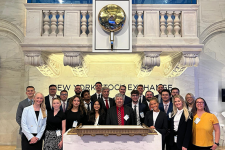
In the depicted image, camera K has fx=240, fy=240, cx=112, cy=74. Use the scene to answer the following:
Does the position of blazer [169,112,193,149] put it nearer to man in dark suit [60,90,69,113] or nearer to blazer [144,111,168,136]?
blazer [144,111,168,136]

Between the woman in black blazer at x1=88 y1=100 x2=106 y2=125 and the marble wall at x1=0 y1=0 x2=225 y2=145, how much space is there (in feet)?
9.63

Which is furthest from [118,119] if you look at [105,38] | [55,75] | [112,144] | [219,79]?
[219,79]

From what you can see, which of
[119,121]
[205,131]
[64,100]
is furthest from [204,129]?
[64,100]

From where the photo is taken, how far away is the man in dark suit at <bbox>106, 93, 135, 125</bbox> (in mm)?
4812

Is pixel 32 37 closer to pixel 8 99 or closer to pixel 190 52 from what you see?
pixel 8 99

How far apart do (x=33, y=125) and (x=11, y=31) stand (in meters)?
4.73

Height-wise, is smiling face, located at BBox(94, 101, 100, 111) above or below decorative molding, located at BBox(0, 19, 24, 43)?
below

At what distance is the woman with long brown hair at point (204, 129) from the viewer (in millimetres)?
4141

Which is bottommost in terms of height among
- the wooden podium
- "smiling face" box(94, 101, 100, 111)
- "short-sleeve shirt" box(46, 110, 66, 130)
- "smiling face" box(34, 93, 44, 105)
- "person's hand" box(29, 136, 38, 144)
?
"person's hand" box(29, 136, 38, 144)

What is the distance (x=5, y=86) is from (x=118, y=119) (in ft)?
15.9

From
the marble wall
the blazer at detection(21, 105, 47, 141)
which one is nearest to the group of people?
the blazer at detection(21, 105, 47, 141)

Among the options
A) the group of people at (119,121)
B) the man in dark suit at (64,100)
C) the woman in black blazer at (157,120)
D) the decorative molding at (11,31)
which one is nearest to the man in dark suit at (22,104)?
the group of people at (119,121)

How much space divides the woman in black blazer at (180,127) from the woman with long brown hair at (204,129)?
0.40ft

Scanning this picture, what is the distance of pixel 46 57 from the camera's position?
6.37 meters
